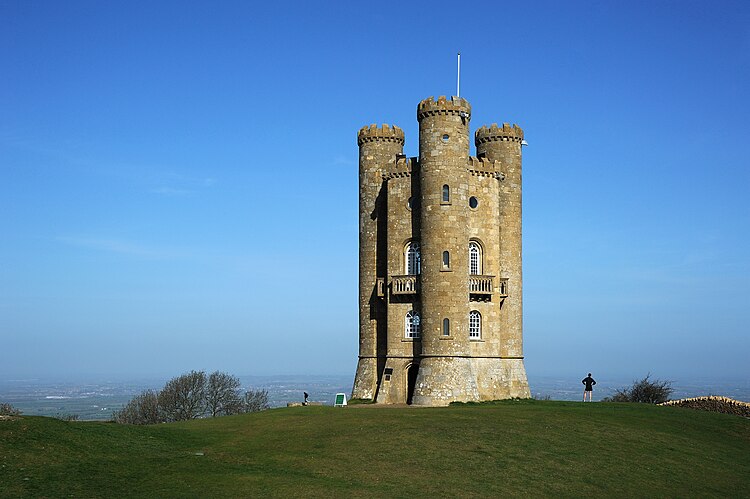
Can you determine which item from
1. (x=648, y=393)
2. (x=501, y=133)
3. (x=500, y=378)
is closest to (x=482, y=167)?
(x=501, y=133)

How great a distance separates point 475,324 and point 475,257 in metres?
4.35

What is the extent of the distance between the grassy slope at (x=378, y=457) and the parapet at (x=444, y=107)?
65.3 ft

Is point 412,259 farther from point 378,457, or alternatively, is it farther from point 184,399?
point 184,399

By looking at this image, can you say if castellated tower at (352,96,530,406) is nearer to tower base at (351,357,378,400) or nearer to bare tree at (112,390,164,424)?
tower base at (351,357,378,400)

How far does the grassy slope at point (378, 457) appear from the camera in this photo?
25719 mm

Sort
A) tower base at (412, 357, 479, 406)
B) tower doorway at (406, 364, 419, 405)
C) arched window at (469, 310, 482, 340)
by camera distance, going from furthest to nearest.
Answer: arched window at (469, 310, 482, 340) → tower doorway at (406, 364, 419, 405) → tower base at (412, 357, 479, 406)

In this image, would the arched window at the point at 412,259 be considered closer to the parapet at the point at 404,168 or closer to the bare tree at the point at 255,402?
the parapet at the point at 404,168

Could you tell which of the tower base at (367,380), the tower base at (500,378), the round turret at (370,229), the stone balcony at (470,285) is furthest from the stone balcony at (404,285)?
the tower base at (500,378)

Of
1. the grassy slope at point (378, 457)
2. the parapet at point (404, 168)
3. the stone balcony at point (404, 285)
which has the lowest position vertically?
the grassy slope at point (378, 457)

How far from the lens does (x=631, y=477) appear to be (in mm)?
29969

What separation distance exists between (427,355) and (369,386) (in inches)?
238

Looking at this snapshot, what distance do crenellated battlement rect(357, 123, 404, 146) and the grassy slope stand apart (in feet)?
72.8

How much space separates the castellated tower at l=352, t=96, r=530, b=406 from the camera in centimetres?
5006

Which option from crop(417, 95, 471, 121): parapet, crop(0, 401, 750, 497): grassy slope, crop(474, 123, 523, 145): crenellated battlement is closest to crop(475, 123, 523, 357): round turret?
crop(474, 123, 523, 145): crenellated battlement
